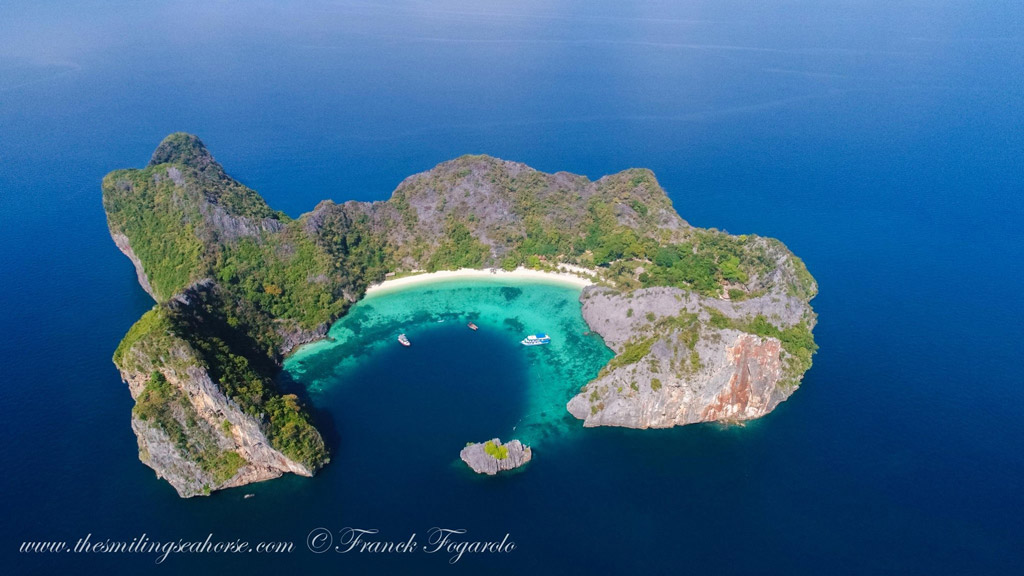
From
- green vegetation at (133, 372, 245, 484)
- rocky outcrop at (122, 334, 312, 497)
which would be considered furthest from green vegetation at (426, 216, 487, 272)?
green vegetation at (133, 372, 245, 484)

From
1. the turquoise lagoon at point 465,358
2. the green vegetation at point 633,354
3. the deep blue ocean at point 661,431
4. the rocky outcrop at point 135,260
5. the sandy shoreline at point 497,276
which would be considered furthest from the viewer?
the sandy shoreline at point 497,276

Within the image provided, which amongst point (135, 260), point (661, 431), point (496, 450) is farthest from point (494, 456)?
point (135, 260)

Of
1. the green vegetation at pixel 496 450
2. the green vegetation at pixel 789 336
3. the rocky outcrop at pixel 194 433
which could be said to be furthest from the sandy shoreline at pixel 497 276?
the green vegetation at pixel 496 450

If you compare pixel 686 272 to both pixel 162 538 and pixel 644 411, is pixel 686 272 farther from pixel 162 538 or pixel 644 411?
pixel 162 538

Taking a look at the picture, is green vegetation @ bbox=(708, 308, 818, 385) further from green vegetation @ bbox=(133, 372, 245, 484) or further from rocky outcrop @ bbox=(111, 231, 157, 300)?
rocky outcrop @ bbox=(111, 231, 157, 300)

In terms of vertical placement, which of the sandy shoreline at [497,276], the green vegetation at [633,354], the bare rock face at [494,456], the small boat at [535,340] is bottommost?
the bare rock face at [494,456]

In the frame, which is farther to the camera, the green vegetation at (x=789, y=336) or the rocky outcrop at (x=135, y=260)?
the rocky outcrop at (x=135, y=260)

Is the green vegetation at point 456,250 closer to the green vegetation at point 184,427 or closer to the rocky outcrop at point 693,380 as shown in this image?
the rocky outcrop at point 693,380

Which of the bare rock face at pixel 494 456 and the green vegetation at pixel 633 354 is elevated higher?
the green vegetation at pixel 633 354
